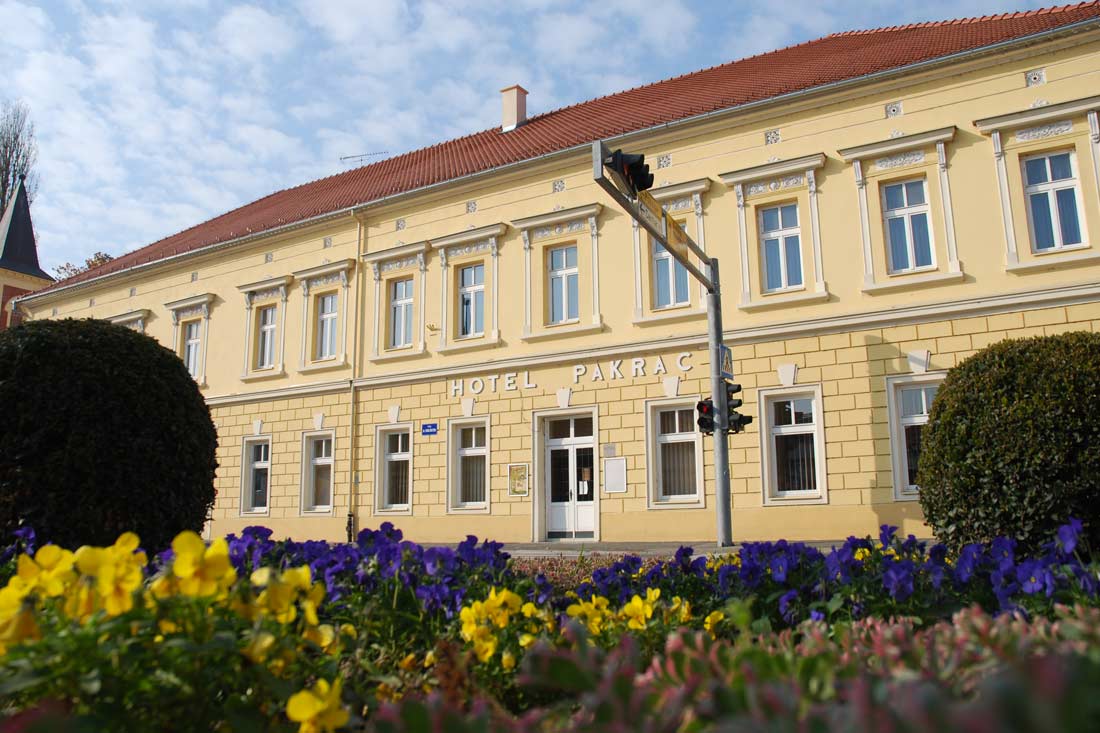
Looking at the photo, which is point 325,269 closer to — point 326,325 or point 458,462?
point 326,325

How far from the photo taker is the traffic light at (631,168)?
9.89 m

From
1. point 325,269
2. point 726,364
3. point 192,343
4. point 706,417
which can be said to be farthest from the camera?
point 192,343

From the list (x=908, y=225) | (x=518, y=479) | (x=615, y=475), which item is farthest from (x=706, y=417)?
(x=518, y=479)

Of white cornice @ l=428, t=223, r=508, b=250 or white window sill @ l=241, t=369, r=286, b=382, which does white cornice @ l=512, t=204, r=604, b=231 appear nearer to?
white cornice @ l=428, t=223, r=508, b=250

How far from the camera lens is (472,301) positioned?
67.6 feet

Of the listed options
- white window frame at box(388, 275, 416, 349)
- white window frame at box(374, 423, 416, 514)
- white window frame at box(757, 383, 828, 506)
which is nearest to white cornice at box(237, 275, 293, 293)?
white window frame at box(388, 275, 416, 349)

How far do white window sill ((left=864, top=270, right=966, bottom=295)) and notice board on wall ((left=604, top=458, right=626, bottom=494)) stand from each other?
5.92 metres

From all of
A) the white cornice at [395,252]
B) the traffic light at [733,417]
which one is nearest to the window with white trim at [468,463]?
the white cornice at [395,252]

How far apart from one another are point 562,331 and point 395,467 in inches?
234

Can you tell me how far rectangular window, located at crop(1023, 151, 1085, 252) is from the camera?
565 inches

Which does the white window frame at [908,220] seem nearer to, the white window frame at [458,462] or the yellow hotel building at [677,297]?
the yellow hotel building at [677,297]

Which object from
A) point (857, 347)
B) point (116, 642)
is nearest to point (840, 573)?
point (116, 642)

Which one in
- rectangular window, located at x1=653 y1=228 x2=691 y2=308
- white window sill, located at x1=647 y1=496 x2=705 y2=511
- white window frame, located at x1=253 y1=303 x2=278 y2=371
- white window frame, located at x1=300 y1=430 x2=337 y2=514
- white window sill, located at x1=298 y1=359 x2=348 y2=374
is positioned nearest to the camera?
white window sill, located at x1=647 y1=496 x2=705 y2=511

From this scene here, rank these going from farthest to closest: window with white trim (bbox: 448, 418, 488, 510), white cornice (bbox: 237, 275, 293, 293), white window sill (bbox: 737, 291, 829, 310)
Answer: white cornice (bbox: 237, 275, 293, 293)
window with white trim (bbox: 448, 418, 488, 510)
white window sill (bbox: 737, 291, 829, 310)
